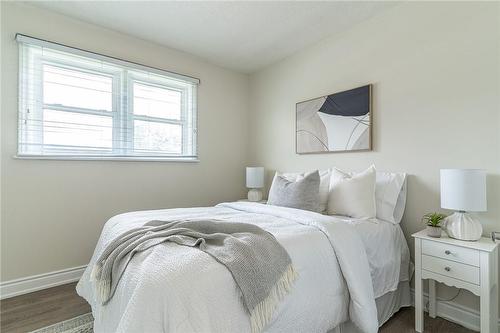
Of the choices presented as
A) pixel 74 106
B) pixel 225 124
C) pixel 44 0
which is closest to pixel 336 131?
pixel 225 124

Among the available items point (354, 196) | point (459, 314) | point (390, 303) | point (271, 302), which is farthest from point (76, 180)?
point (459, 314)

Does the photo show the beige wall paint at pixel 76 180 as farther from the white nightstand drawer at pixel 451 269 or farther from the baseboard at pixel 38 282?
the white nightstand drawer at pixel 451 269

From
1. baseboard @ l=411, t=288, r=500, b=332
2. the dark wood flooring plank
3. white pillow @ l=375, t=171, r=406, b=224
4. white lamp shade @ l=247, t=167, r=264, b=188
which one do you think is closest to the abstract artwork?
white pillow @ l=375, t=171, r=406, b=224

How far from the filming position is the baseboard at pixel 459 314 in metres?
1.78

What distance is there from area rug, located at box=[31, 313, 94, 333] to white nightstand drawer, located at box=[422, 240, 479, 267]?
2.39m

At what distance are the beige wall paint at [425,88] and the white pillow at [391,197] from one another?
9 centimetres

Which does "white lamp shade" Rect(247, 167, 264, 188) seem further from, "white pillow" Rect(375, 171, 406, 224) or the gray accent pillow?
"white pillow" Rect(375, 171, 406, 224)

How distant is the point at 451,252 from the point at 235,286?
1.49 m

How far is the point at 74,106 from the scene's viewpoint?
251 centimetres

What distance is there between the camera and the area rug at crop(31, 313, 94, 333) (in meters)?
1.71

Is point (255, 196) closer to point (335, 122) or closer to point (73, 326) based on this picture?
point (335, 122)

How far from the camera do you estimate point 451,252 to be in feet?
5.32

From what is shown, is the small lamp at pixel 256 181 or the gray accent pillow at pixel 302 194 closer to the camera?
the gray accent pillow at pixel 302 194

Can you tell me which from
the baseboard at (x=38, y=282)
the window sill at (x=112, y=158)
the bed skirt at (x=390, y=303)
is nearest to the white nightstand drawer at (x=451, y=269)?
the bed skirt at (x=390, y=303)
